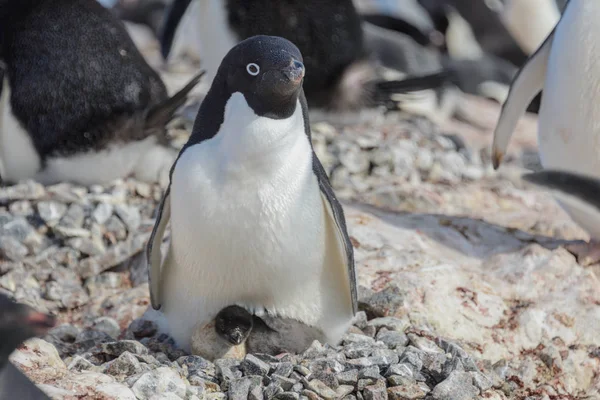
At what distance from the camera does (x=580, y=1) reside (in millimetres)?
3951

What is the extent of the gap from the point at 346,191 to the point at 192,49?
158 inches

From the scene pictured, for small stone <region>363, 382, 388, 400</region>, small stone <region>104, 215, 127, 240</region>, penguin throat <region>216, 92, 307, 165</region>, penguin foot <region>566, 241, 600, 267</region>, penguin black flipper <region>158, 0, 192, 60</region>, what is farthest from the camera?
penguin black flipper <region>158, 0, 192, 60</region>

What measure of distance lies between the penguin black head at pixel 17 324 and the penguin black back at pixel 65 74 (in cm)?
238

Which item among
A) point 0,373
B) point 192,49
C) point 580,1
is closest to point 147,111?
point 580,1

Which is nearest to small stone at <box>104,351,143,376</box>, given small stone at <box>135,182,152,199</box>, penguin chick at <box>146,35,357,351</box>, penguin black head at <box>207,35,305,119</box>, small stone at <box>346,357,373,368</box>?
penguin chick at <box>146,35,357,351</box>

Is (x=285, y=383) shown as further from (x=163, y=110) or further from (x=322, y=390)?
(x=163, y=110)

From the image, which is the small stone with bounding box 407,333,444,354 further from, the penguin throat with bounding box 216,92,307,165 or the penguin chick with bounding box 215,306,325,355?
the penguin throat with bounding box 216,92,307,165

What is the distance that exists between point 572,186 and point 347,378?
82 centimetres

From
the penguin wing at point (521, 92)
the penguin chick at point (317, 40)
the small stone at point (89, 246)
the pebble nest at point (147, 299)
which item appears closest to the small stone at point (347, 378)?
the pebble nest at point (147, 299)

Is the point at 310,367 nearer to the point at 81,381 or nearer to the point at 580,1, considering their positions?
the point at 81,381

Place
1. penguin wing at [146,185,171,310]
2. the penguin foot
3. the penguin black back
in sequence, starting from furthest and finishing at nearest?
the penguin black back, the penguin foot, penguin wing at [146,185,171,310]

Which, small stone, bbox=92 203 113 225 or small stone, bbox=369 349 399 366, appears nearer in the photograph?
small stone, bbox=369 349 399 366

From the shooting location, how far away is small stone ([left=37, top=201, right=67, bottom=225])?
13.8ft

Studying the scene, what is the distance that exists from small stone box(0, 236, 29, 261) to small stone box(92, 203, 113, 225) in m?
0.32
